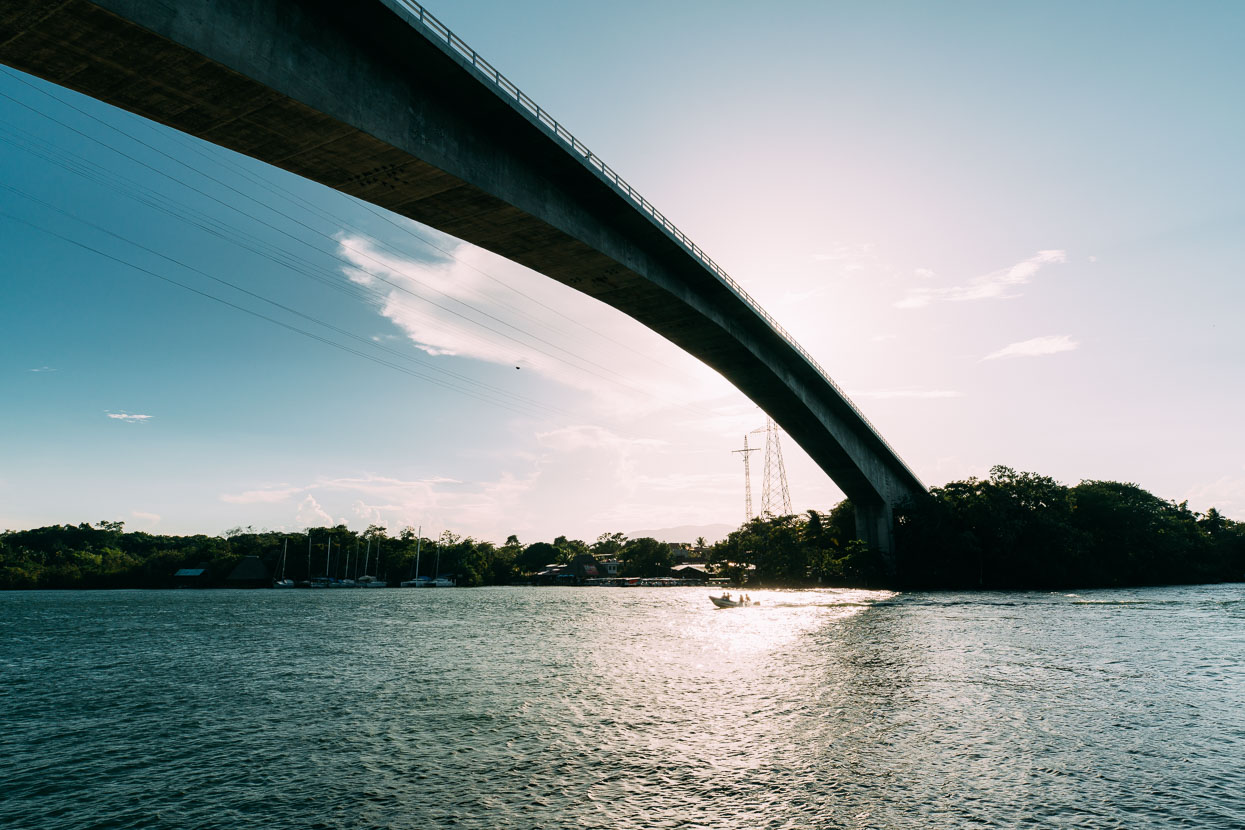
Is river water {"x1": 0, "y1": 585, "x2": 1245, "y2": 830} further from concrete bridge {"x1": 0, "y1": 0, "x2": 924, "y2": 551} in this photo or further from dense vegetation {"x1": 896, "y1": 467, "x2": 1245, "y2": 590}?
dense vegetation {"x1": 896, "y1": 467, "x2": 1245, "y2": 590}

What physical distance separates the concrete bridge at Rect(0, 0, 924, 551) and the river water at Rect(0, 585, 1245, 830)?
15410 millimetres

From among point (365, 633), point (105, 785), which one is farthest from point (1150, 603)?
point (105, 785)

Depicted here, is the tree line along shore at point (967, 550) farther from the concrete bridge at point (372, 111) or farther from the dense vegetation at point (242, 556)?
the concrete bridge at point (372, 111)

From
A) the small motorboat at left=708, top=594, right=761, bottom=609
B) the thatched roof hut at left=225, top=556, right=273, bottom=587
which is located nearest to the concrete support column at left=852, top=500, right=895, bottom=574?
the small motorboat at left=708, top=594, right=761, bottom=609

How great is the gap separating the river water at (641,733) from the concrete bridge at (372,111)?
15.4 metres

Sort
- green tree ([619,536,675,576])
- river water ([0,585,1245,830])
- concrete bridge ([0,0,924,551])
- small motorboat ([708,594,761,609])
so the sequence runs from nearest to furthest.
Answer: river water ([0,585,1245,830]) < concrete bridge ([0,0,924,551]) < small motorboat ([708,594,761,609]) < green tree ([619,536,675,576])

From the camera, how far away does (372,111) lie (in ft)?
57.4

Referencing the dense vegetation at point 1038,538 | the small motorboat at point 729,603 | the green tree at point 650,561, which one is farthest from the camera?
the green tree at point 650,561

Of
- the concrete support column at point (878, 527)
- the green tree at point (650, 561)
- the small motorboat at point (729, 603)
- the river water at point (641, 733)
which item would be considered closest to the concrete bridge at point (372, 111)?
the river water at point (641, 733)

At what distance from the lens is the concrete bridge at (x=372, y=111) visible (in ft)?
44.7

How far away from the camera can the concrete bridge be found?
13.6m

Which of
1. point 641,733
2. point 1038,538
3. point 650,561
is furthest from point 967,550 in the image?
point 650,561

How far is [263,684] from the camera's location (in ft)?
69.2

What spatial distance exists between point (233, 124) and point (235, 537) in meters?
152
